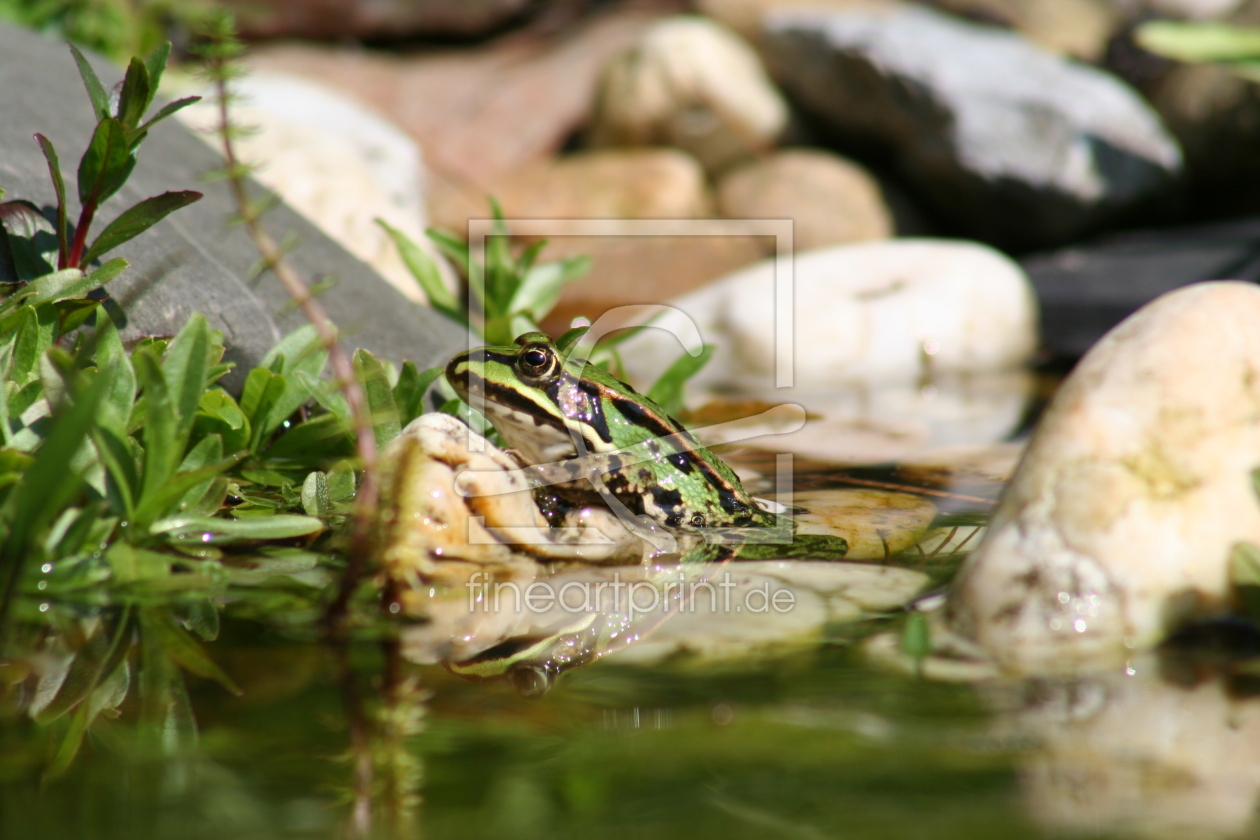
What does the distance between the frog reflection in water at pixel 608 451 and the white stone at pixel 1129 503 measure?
30.3 inches

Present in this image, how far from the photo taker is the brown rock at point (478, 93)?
11.2 metres

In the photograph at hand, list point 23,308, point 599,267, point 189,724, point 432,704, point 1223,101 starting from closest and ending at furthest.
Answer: point 189,724, point 432,704, point 23,308, point 599,267, point 1223,101

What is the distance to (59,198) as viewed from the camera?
9.29 feet

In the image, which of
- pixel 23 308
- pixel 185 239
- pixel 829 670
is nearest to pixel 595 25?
pixel 185 239

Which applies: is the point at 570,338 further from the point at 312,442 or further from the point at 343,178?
the point at 343,178

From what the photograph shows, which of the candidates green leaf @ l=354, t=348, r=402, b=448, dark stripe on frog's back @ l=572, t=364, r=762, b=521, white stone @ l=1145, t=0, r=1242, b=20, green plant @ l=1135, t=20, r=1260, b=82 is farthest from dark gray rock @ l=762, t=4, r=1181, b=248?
green leaf @ l=354, t=348, r=402, b=448

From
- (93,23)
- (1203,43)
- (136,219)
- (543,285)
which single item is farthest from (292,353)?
(1203,43)

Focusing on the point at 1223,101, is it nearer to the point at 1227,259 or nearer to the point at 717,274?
the point at 1227,259

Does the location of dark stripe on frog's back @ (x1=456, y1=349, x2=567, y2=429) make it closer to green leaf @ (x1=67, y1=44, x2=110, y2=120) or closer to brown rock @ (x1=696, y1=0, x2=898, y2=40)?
green leaf @ (x1=67, y1=44, x2=110, y2=120)

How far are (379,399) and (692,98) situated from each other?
8092 millimetres

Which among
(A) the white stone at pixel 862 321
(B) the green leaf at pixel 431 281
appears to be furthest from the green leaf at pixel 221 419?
(A) the white stone at pixel 862 321

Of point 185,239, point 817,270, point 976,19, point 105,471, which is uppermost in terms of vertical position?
point 976,19

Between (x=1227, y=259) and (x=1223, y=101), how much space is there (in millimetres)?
2518

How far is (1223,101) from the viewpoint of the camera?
30.3ft
